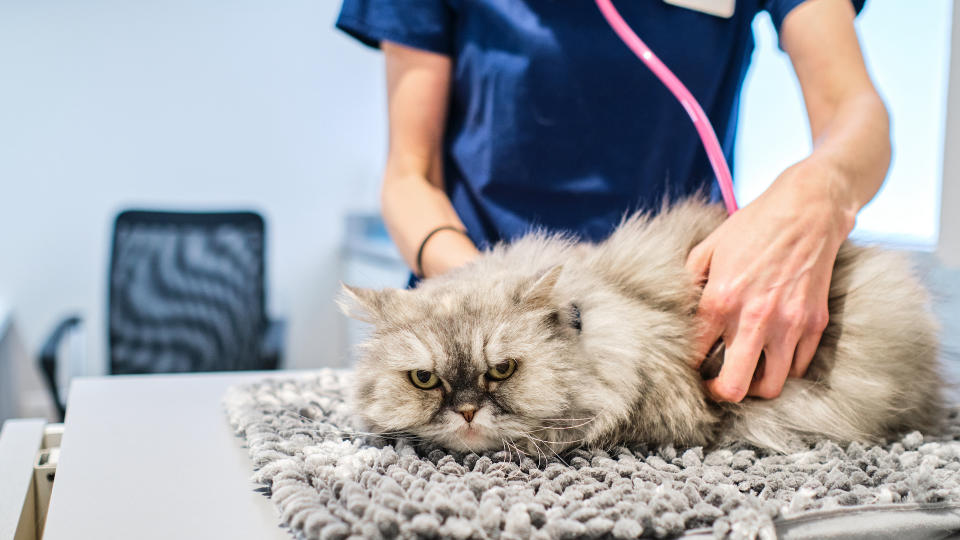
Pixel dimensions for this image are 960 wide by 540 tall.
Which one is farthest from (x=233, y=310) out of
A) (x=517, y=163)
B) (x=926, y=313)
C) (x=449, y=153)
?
(x=926, y=313)

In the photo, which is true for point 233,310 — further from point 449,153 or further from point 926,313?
point 926,313

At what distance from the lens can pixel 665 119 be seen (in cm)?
128

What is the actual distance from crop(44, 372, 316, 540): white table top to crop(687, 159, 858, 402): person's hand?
55 centimetres

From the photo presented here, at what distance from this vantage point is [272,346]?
7.97ft

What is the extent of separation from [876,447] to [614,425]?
0.32 meters

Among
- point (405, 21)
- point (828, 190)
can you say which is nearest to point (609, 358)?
point (828, 190)

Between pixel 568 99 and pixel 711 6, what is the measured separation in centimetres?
28

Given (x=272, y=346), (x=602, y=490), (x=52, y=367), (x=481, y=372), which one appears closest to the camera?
(x=602, y=490)

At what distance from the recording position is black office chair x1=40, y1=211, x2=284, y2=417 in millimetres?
2459

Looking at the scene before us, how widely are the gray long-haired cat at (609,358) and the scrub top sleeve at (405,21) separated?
53 centimetres

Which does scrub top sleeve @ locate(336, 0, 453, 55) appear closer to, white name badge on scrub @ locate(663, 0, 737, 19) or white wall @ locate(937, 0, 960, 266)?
white name badge on scrub @ locate(663, 0, 737, 19)

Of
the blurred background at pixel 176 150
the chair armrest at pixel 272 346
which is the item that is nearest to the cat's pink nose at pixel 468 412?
the chair armrest at pixel 272 346

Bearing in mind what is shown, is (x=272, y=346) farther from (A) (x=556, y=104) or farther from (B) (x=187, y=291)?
(A) (x=556, y=104)

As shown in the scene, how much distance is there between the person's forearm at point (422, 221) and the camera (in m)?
1.17
